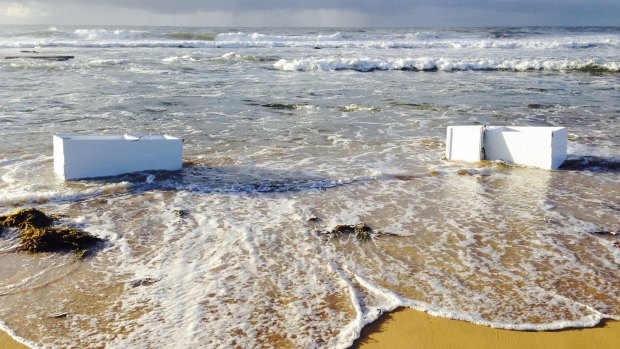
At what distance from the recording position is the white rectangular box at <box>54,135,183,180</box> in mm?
5664

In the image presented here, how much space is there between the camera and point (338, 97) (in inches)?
529

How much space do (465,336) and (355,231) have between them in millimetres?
1668

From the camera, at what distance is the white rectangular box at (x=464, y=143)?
266 inches

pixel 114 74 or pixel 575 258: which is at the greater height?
pixel 114 74

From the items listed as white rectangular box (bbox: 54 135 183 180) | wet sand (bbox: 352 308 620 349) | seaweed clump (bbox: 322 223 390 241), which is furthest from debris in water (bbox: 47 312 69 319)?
white rectangular box (bbox: 54 135 183 180)

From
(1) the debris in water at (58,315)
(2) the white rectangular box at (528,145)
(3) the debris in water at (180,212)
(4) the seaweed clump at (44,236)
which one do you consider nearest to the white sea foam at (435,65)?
(2) the white rectangular box at (528,145)

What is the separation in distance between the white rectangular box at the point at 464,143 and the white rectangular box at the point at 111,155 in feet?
11.6

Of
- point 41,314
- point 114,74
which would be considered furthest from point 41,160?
point 114,74

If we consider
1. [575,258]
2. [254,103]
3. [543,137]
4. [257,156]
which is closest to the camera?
[575,258]

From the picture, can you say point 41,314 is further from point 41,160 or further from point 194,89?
point 194,89

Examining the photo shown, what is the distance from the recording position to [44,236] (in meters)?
4.12

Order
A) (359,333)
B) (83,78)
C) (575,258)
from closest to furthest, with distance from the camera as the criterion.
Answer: (359,333), (575,258), (83,78)

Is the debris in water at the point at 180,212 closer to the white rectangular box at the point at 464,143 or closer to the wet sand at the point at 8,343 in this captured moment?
the wet sand at the point at 8,343

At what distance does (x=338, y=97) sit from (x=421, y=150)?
604 cm
